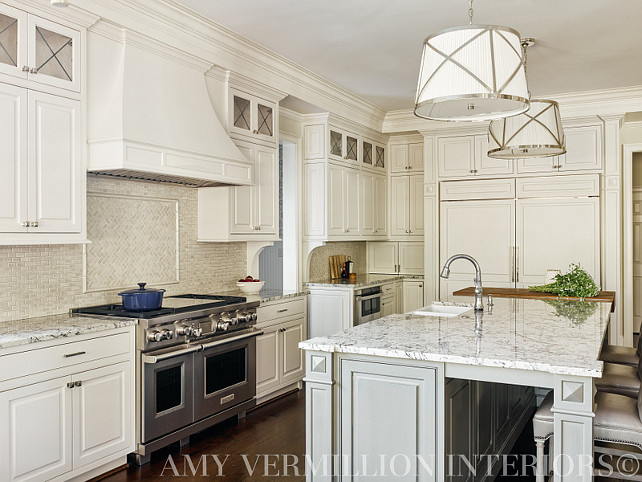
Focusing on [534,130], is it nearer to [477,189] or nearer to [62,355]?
[477,189]

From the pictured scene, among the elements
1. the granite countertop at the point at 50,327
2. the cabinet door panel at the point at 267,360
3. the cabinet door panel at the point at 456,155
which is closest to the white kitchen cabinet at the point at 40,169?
the granite countertop at the point at 50,327

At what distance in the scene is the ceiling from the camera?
3711 millimetres

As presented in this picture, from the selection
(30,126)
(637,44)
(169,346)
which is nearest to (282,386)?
(169,346)

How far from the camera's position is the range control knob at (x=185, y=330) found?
3590 mm

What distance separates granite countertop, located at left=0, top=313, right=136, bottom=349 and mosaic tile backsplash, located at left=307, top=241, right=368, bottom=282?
9.83ft

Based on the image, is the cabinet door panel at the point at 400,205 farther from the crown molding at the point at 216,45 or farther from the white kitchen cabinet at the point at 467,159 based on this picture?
the crown molding at the point at 216,45

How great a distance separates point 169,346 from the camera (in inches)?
139

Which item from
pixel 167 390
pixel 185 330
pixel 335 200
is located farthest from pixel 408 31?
pixel 167 390

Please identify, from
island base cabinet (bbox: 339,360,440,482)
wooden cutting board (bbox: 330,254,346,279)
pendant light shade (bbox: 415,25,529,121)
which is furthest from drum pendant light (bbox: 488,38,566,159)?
wooden cutting board (bbox: 330,254,346,279)

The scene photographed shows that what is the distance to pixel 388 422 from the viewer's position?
2523mm

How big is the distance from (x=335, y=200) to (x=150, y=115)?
272cm

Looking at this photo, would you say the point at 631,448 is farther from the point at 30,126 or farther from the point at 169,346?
the point at 30,126

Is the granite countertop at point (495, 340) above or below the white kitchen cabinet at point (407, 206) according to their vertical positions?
below

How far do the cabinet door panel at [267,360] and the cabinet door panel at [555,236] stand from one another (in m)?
3.00
